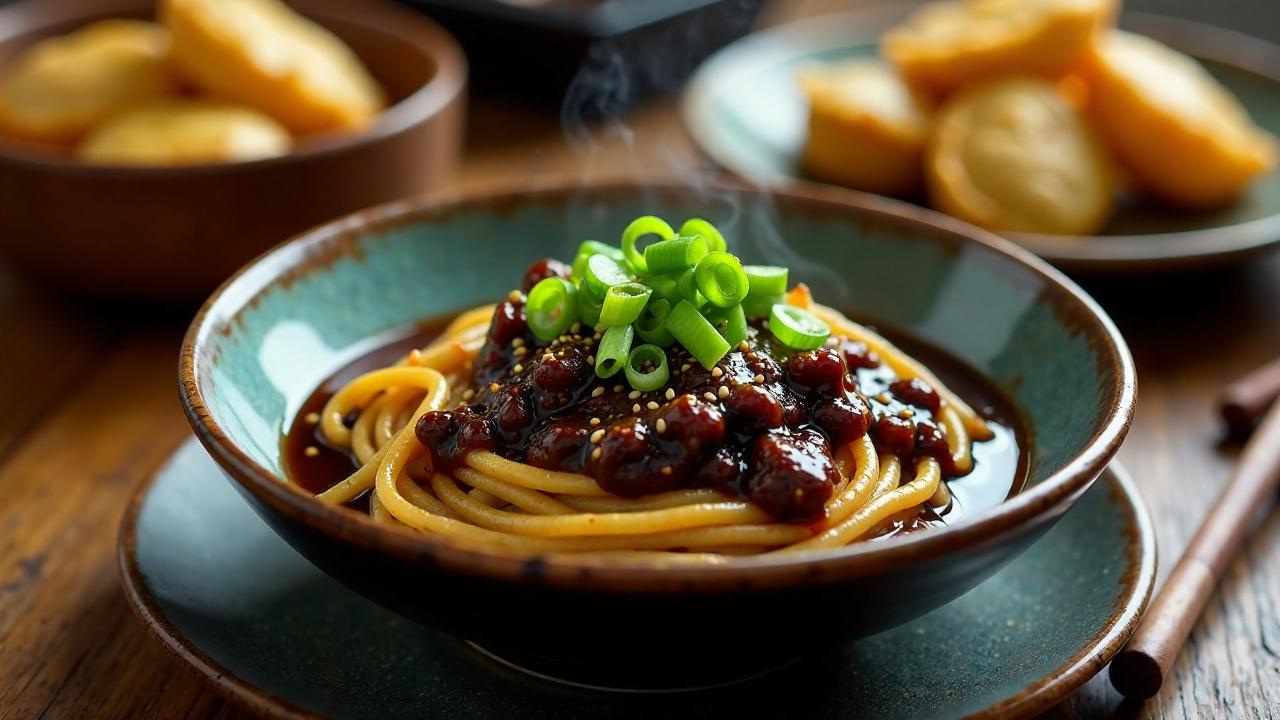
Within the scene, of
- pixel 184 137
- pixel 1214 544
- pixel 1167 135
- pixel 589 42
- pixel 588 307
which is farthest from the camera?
pixel 589 42

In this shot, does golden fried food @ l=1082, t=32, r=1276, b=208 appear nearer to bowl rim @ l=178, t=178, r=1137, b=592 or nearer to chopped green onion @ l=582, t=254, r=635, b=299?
bowl rim @ l=178, t=178, r=1137, b=592

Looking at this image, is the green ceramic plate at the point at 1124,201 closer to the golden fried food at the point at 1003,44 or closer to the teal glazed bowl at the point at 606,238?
the golden fried food at the point at 1003,44

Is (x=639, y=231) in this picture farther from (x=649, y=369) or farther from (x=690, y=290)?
(x=649, y=369)

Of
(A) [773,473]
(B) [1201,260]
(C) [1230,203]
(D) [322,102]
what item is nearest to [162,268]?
(D) [322,102]

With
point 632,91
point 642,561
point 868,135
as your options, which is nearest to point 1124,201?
point 868,135

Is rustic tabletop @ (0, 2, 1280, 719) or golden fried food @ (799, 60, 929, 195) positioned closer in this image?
rustic tabletop @ (0, 2, 1280, 719)

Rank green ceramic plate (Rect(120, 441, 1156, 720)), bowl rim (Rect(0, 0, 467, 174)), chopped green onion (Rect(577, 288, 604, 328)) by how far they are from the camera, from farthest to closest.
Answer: bowl rim (Rect(0, 0, 467, 174)) < chopped green onion (Rect(577, 288, 604, 328)) < green ceramic plate (Rect(120, 441, 1156, 720))

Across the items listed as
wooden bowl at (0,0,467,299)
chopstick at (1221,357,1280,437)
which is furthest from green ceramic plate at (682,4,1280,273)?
wooden bowl at (0,0,467,299)

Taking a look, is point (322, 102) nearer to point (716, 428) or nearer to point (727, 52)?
point (727, 52)
